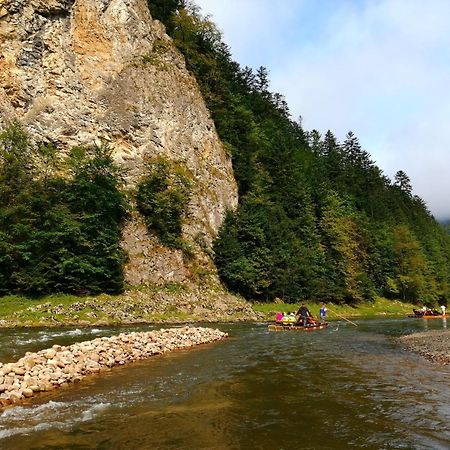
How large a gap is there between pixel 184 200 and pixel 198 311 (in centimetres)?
1324

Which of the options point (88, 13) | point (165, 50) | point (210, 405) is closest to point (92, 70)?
point (88, 13)

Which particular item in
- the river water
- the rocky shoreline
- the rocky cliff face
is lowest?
the river water

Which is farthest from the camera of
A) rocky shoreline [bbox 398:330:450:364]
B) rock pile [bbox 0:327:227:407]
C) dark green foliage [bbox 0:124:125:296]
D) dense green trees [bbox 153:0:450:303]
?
dense green trees [bbox 153:0:450:303]

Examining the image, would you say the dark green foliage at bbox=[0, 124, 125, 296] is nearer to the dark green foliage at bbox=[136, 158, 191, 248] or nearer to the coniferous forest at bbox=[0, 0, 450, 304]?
the coniferous forest at bbox=[0, 0, 450, 304]

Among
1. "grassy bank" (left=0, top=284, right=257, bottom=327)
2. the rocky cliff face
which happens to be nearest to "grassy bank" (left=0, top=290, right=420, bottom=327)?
"grassy bank" (left=0, top=284, right=257, bottom=327)

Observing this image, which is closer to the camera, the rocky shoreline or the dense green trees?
the rocky shoreline

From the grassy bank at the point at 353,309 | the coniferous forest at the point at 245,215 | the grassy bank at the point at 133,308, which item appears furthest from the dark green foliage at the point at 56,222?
the grassy bank at the point at 353,309

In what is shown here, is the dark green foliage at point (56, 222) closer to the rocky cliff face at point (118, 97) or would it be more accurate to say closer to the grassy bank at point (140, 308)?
the grassy bank at point (140, 308)

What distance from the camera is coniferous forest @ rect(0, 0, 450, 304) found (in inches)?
1561

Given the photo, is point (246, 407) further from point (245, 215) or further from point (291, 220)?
point (291, 220)

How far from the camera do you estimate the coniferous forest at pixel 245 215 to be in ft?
130

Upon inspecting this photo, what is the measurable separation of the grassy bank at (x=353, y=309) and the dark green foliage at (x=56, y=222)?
727 inches

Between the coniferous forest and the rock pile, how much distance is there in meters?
18.0

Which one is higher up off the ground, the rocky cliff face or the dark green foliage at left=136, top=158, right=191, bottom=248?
the rocky cliff face
